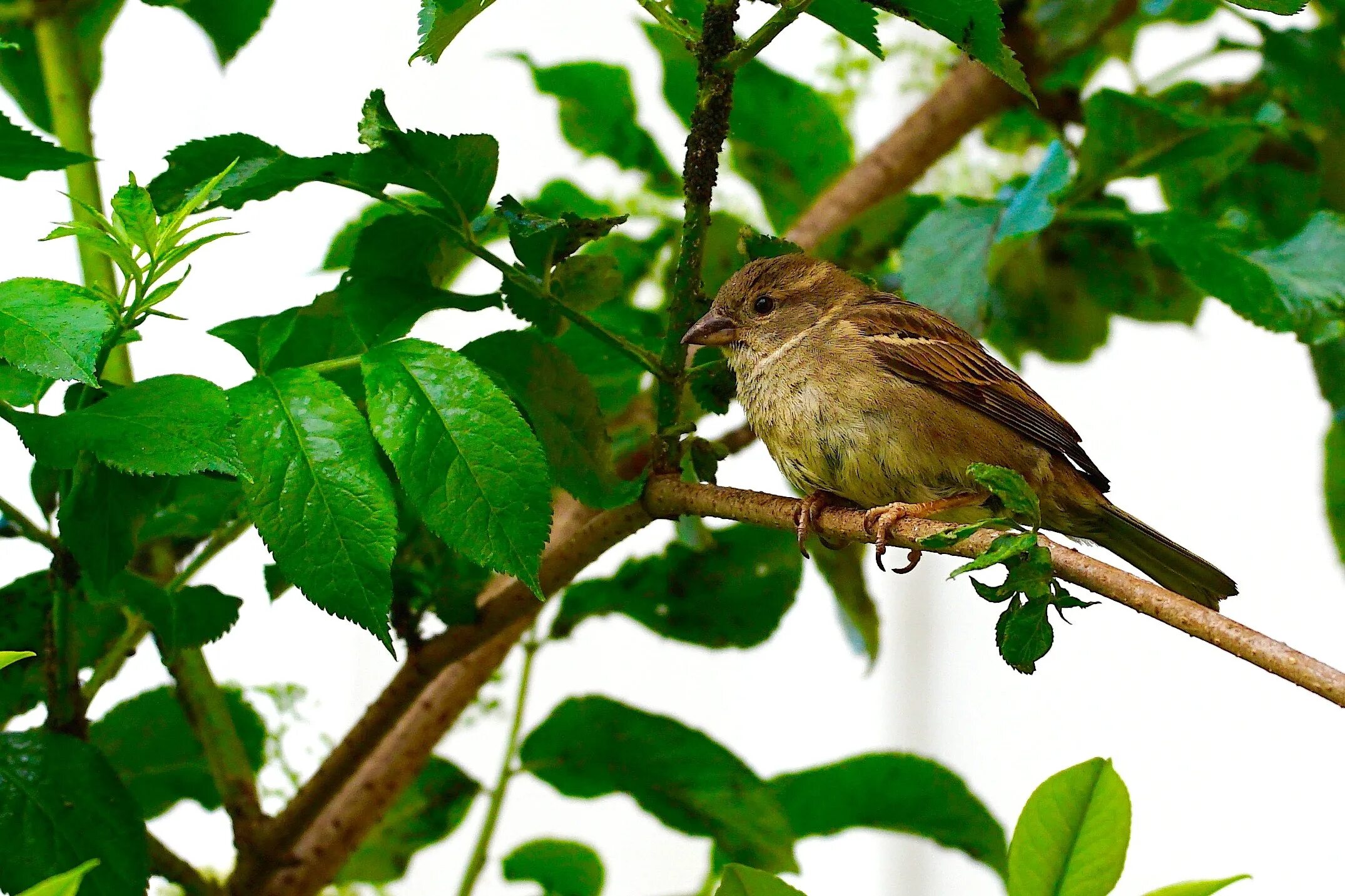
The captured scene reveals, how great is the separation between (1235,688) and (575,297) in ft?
7.76

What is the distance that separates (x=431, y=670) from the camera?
3.71 ft

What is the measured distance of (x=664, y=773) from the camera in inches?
53.2

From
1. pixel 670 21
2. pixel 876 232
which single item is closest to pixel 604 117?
pixel 876 232

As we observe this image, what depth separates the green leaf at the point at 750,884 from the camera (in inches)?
27.9

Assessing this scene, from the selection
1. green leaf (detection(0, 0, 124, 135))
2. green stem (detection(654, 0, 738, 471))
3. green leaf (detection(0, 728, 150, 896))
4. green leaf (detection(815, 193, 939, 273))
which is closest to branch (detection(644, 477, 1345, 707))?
green stem (detection(654, 0, 738, 471))

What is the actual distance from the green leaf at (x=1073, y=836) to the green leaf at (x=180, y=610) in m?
0.65

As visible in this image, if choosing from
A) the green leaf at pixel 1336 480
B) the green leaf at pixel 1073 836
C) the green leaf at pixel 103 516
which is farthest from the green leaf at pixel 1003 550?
the green leaf at pixel 1336 480

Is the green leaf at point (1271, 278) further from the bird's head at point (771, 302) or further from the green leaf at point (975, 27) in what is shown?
the green leaf at point (975, 27)

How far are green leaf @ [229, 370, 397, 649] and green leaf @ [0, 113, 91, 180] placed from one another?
0.27m

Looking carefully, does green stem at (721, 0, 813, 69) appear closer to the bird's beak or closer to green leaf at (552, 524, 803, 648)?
the bird's beak

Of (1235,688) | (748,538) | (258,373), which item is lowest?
(258,373)

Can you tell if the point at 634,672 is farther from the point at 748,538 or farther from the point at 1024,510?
the point at 1024,510

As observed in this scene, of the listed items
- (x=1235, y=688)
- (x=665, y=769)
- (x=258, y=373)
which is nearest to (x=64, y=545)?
(x=258, y=373)

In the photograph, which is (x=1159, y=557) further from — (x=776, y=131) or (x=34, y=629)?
(x=34, y=629)
